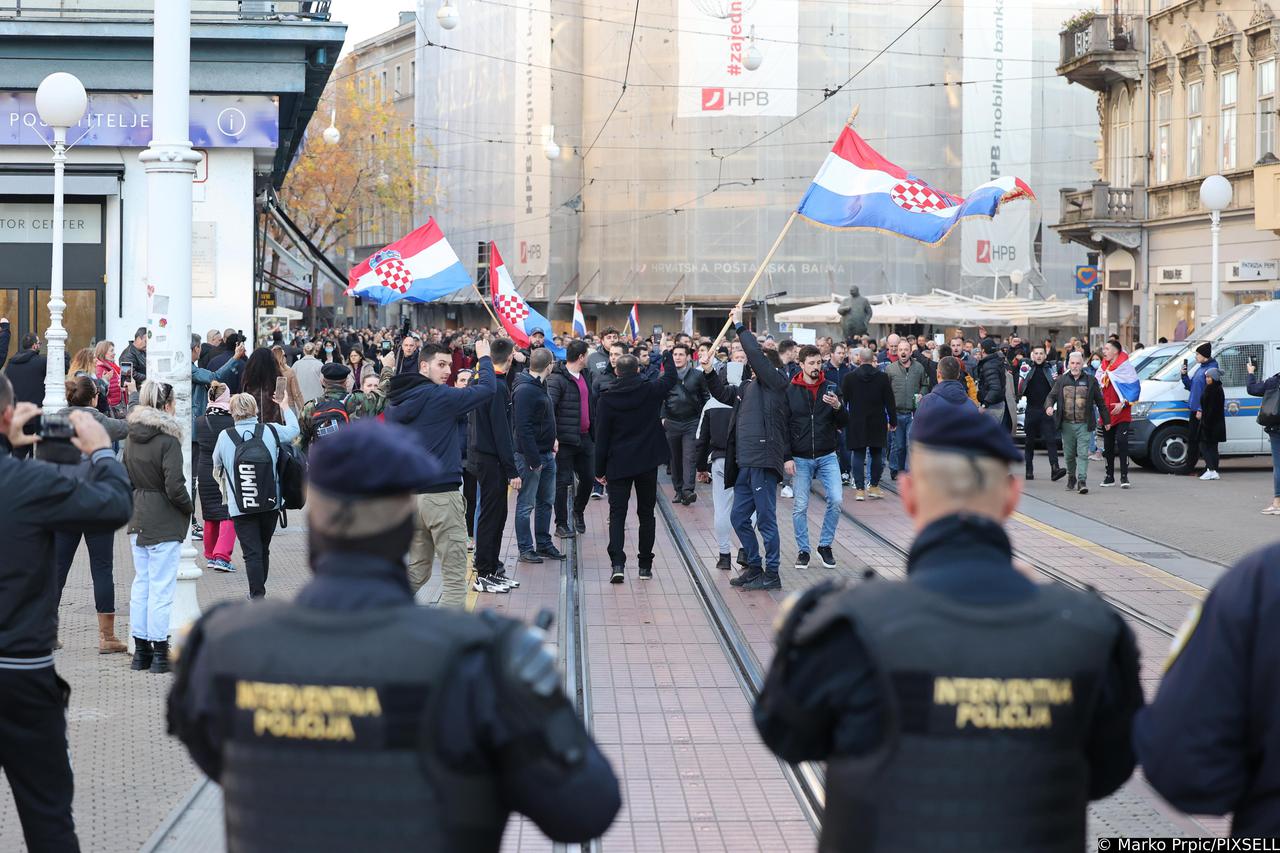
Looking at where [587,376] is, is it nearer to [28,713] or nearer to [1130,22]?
[28,713]

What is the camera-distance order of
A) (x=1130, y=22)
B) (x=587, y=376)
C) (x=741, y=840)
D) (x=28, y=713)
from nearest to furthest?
(x=28, y=713), (x=741, y=840), (x=587, y=376), (x=1130, y=22)

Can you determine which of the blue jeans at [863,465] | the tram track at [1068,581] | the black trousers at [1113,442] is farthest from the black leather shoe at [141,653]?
the black trousers at [1113,442]

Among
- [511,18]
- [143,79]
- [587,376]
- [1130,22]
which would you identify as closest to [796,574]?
[587,376]

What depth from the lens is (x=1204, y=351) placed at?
72.3 ft

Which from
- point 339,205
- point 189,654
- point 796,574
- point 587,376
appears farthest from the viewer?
point 339,205

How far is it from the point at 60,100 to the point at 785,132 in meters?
33.7

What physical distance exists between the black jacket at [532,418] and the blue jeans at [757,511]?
1799 mm

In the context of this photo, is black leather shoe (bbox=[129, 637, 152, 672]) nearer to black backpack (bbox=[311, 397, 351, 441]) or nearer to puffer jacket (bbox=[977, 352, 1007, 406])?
black backpack (bbox=[311, 397, 351, 441])

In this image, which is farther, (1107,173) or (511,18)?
(511,18)

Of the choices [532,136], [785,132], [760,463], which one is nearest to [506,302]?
[760,463]

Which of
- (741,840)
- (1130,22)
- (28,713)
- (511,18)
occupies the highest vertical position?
(511,18)

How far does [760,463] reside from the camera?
41.7ft

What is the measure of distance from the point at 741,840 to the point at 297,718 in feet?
12.7

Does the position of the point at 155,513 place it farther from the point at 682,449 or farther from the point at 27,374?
the point at 682,449
